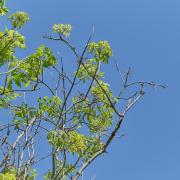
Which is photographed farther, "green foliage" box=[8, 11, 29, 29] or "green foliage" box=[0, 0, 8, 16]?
"green foliage" box=[8, 11, 29, 29]

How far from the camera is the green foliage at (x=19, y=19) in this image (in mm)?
12599

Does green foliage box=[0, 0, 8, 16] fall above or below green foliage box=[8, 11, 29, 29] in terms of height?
below

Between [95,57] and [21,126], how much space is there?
228 centimetres

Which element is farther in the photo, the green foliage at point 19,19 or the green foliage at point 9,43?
the green foliage at point 19,19

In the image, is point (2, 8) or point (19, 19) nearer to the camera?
point (2, 8)

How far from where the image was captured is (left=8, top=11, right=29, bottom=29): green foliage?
12599 millimetres

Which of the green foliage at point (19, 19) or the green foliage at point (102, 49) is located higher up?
the green foliage at point (19, 19)

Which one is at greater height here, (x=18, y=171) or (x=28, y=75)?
(x=28, y=75)

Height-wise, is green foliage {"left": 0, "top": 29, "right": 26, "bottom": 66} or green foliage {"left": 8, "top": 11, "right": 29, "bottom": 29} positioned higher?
green foliage {"left": 8, "top": 11, "right": 29, "bottom": 29}

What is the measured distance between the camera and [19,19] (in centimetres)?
1264

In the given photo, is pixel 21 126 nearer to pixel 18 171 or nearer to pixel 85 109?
pixel 85 109

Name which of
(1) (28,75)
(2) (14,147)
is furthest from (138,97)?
(1) (28,75)

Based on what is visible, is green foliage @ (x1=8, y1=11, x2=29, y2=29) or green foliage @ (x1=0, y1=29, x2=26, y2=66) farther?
green foliage @ (x1=8, y1=11, x2=29, y2=29)

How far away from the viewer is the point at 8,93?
11.8 m
